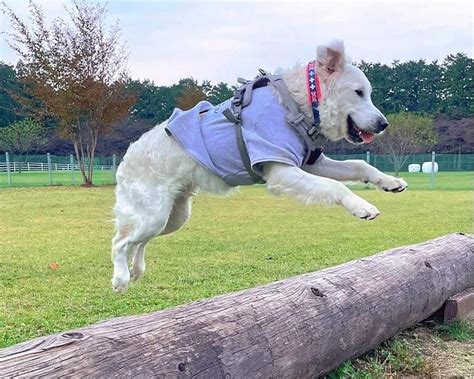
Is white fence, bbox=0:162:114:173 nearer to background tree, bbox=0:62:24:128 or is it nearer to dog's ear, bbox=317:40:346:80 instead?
background tree, bbox=0:62:24:128

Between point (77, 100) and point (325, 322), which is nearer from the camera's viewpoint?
point (325, 322)

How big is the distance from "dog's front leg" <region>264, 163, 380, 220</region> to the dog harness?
60mm

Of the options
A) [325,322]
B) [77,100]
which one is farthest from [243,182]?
[77,100]

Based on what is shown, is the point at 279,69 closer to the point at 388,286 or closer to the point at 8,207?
the point at 388,286

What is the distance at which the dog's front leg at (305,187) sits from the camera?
299 cm

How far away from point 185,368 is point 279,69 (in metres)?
1.84

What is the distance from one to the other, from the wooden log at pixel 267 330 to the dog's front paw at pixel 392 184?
892 mm

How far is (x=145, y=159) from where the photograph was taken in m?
3.64

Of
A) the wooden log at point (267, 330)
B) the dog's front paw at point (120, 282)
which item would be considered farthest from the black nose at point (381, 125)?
the dog's front paw at point (120, 282)

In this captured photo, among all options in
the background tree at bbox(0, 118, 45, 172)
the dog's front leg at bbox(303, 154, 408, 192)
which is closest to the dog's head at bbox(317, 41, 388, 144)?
the dog's front leg at bbox(303, 154, 408, 192)

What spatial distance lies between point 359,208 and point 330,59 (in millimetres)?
860

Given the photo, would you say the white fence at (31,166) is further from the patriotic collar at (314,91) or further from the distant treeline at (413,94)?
the patriotic collar at (314,91)

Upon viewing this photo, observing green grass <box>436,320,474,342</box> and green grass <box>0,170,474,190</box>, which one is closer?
green grass <box>436,320,474,342</box>

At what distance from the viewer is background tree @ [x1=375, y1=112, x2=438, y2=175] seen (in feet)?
126
